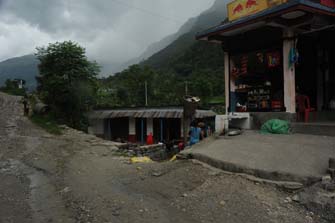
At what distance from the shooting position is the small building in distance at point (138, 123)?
68.2 feet

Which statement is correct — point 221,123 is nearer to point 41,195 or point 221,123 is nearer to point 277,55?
point 277,55

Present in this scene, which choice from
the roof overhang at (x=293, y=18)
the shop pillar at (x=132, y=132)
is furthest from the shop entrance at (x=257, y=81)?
the shop pillar at (x=132, y=132)

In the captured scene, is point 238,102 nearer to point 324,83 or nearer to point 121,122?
point 324,83

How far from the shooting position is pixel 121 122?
78.9 feet

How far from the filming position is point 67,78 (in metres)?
18.7

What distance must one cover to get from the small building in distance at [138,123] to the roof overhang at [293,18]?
447 inches

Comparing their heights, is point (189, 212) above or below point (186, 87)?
below

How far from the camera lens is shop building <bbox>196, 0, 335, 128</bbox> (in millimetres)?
8211

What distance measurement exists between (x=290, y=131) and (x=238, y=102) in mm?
2791

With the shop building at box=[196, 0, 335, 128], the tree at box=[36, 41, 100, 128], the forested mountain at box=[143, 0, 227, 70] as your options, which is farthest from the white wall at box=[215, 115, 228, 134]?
the forested mountain at box=[143, 0, 227, 70]

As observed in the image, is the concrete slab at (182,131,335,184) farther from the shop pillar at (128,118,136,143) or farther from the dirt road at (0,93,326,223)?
the shop pillar at (128,118,136,143)

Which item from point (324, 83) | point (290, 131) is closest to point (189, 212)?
point (290, 131)

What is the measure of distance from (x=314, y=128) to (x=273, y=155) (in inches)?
91.2

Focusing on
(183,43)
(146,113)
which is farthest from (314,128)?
(183,43)
